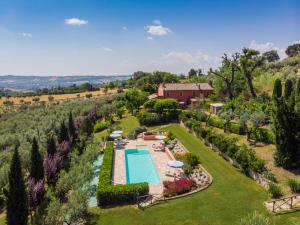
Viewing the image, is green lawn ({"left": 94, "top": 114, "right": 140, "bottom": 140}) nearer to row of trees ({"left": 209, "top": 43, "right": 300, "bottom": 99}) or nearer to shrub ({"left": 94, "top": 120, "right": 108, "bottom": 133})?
shrub ({"left": 94, "top": 120, "right": 108, "bottom": 133})

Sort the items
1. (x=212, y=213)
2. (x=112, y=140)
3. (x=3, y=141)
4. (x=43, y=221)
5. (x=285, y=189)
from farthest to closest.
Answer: (x=3, y=141) < (x=112, y=140) < (x=285, y=189) < (x=212, y=213) < (x=43, y=221)

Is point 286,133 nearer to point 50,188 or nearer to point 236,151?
point 236,151

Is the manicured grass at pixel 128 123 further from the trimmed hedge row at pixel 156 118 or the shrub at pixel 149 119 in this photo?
the trimmed hedge row at pixel 156 118

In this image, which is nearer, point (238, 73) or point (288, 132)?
point (288, 132)

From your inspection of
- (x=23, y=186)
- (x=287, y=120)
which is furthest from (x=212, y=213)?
(x=23, y=186)

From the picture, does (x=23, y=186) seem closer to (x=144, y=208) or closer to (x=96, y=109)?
(x=144, y=208)

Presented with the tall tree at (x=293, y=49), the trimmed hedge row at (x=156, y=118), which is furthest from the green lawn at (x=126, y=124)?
the tall tree at (x=293, y=49)

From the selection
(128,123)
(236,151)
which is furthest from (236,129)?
(128,123)
